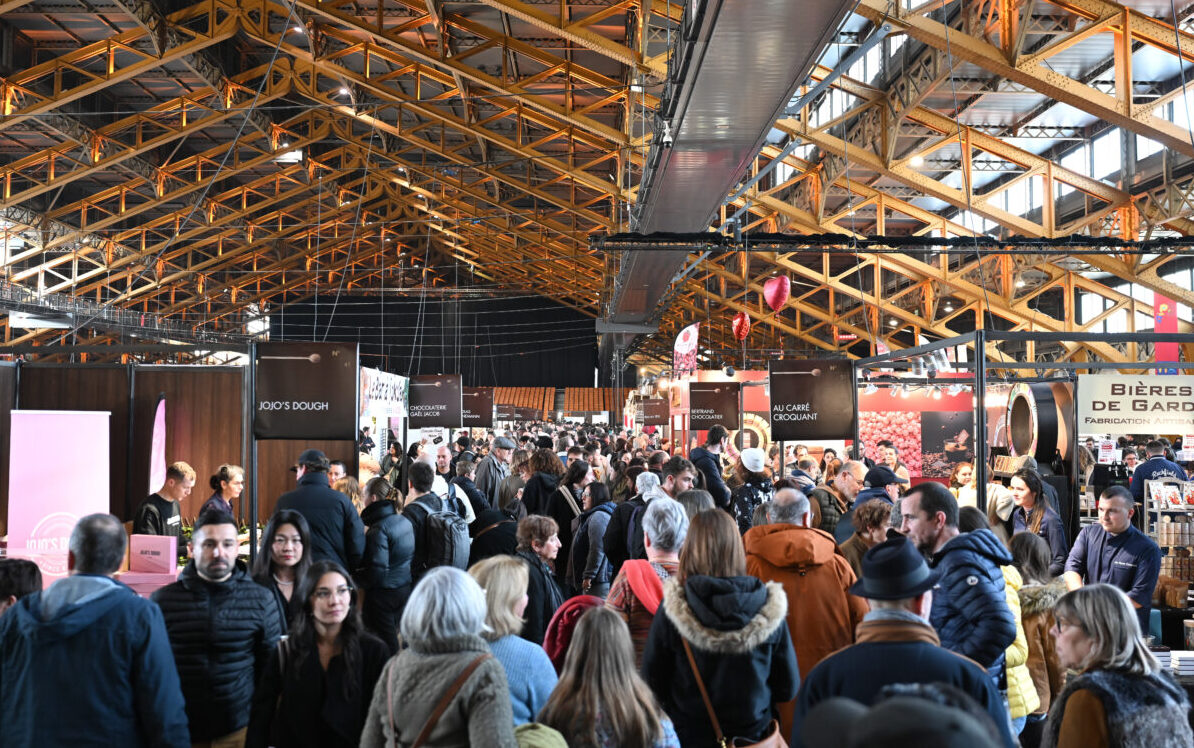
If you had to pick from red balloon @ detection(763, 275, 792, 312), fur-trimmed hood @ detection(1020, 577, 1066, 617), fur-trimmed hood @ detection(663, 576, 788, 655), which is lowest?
fur-trimmed hood @ detection(1020, 577, 1066, 617)

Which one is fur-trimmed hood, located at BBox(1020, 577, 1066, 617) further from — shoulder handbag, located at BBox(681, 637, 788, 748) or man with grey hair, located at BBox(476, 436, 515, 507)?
man with grey hair, located at BBox(476, 436, 515, 507)

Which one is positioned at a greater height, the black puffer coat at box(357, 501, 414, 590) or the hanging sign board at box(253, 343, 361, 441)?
the hanging sign board at box(253, 343, 361, 441)

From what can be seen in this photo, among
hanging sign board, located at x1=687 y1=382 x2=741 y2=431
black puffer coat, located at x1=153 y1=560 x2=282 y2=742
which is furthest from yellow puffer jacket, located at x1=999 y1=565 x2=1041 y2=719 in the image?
hanging sign board, located at x1=687 y1=382 x2=741 y2=431

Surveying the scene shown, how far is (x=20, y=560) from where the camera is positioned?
3195 mm

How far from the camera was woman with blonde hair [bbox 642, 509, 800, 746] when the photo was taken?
2.76 metres

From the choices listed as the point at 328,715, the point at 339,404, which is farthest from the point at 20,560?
the point at 339,404

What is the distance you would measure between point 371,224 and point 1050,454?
68.7 ft

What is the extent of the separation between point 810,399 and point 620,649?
22.1ft

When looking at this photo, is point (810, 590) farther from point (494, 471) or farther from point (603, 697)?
point (494, 471)

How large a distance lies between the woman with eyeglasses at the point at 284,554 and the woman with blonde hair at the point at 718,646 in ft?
5.14

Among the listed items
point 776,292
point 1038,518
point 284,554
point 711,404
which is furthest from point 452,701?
point 711,404

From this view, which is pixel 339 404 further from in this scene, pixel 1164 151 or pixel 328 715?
pixel 1164 151

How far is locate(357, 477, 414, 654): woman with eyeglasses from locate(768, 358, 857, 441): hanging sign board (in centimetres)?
459

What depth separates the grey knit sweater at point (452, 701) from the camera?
222cm
